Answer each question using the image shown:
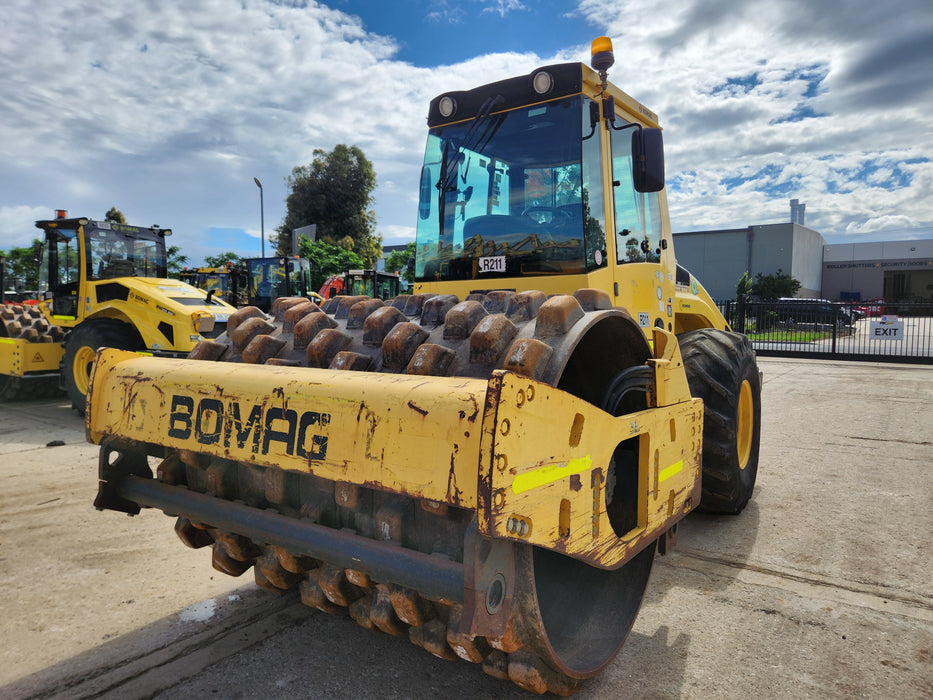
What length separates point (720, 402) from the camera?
152 inches

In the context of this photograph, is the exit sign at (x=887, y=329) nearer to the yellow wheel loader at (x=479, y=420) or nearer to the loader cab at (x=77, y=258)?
the yellow wheel loader at (x=479, y=420)

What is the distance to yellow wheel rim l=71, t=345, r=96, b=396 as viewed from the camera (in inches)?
342

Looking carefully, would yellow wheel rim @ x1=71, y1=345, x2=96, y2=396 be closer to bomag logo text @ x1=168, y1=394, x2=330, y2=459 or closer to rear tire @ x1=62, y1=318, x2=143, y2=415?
rear tire @ x1=62, y1=318, x2=143, y2=415

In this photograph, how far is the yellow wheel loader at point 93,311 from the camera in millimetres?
8625

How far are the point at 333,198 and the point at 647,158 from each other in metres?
37.0

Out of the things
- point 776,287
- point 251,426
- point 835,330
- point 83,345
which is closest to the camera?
point 251,426

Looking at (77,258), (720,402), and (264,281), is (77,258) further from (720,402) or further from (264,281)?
(264,281)

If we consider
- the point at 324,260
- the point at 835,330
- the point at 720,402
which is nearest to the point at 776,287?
the point at 835,330

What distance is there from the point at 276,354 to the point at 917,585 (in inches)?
139

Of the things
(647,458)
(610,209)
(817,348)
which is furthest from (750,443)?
(817,348)

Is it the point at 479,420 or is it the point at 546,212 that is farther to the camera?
the point at 546,212

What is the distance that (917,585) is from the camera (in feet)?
11.0

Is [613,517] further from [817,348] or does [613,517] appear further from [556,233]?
[817,348]

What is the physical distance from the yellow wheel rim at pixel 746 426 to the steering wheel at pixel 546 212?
6.96ft
